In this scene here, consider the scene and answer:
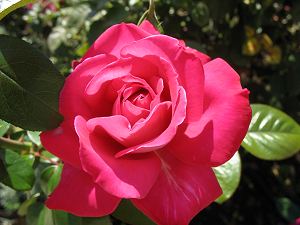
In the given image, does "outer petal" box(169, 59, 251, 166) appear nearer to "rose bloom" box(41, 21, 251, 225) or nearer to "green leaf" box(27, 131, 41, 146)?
"rose bloom" box(41, 21, 251, 225)

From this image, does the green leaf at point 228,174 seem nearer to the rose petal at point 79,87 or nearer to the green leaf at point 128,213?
the green leaf at point 128,213

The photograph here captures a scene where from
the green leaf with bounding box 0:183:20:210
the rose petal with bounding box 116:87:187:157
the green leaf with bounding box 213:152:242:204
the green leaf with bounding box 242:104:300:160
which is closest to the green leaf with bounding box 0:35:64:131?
the rose petal with bounding box 116:87:187:157

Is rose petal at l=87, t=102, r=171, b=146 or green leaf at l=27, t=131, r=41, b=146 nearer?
rose petal at l=87, t=102, r=171, b=146

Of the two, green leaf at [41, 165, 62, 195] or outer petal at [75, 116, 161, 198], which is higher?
outer petal at [75, 116, 161, 198]

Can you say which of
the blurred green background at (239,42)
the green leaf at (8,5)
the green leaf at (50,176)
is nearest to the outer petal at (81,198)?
the green leaf at (8,5)

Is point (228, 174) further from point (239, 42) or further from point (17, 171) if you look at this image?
point (239, 42)

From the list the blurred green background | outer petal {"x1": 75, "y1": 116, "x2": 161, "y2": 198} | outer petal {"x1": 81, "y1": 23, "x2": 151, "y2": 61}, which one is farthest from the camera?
the blurred green background

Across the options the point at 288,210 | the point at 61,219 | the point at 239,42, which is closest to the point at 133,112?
the point at 61,219
